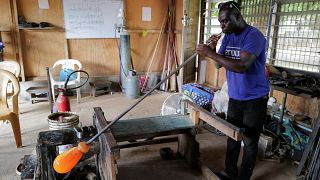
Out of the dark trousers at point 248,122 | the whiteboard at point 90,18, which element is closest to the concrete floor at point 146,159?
the dark trousers at point 248,122

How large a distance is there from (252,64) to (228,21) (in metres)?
0.34

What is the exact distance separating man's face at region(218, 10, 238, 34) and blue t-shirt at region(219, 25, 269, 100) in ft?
0.27

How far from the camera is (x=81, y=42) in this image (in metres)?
4.86

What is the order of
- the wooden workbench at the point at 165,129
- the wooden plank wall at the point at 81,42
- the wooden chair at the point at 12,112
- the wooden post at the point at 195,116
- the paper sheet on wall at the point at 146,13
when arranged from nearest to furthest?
the wooden workbench at the point at 165,129 < the wooden post at the point at 195,116 < the wooden chair at the point at 12,112 < the wooden plank wall at the point at 81,42 < the paper sheet on wall at the point at 146,13

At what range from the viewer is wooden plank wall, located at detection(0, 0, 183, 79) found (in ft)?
14.6

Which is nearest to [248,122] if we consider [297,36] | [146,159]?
[146,159]

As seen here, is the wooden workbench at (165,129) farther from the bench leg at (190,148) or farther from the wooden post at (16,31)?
the wooden post at (16,31)

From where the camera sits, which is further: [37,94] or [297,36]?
[37,94]

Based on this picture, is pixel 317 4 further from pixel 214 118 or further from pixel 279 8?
pixel 214 118

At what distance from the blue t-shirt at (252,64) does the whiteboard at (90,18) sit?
11.2 feet

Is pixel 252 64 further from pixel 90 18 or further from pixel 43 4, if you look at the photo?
pixel 43 4

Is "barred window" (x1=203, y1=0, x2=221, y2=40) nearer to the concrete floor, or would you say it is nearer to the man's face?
the concrete floor

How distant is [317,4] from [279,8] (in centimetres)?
48

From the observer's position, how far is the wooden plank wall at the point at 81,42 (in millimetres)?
4438
